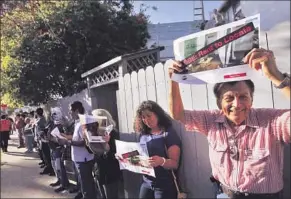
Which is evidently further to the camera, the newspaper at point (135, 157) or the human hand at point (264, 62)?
the newspaper at point (135, 157)

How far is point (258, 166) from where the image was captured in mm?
1909

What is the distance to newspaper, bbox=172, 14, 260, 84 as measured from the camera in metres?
1.40

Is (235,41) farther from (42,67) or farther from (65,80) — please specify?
(42,67)

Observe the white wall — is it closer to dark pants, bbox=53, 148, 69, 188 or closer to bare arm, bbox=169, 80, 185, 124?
dark pants, bbox=53, 148, 69, 188

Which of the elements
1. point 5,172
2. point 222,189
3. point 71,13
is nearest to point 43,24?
point 71,13

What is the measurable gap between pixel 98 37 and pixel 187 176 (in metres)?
7.74

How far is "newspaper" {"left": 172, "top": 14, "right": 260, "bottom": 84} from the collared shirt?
456mm

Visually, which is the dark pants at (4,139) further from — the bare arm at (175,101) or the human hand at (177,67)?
the human hand at (177,67)

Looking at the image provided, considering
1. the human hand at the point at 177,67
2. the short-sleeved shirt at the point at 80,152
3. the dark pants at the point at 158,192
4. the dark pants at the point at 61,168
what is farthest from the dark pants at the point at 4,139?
the human hand at the point at 177,67

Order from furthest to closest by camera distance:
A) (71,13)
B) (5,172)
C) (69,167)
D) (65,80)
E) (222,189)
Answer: (71,13)
(65,80)
(5,172)
(69,167)
(222,189)

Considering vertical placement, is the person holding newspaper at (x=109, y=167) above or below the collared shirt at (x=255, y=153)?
below

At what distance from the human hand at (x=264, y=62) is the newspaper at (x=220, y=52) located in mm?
35

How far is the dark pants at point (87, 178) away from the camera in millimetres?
4738

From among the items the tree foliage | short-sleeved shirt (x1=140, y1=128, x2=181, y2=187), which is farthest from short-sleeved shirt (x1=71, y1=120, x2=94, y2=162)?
the tree foliage
